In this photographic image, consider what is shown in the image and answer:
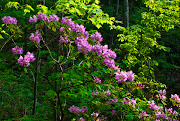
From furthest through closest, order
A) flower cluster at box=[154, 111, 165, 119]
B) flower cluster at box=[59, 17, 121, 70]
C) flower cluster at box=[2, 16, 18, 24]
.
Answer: flower cluster at box=[154, 111, 165, 119], flower cluster at box=[2, 16, 18, 24], flower cluster at box=[59, 17, 121, 70]

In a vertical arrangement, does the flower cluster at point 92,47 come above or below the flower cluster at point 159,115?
above

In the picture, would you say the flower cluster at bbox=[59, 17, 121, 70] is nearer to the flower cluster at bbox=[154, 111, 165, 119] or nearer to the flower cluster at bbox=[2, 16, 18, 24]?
the flower cluster at bbox=[2, 16, 18, 24]

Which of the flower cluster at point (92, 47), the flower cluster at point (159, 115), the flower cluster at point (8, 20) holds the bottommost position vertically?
the flower cluster at point (159, 115)

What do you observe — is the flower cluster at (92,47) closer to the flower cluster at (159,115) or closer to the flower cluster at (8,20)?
the flower cluster at (8,20)

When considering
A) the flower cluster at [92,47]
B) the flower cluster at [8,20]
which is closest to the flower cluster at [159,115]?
the flower cluster at [92,47]

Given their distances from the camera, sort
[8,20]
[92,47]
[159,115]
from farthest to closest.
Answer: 1. [159,115]
2. [8,20]
3. [92,47]

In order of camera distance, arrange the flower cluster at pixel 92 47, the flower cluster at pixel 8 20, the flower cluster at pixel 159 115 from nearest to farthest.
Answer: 1. the flower cluster at pixel 92 47
2. the flower cluster at pixel 8 20
3. the flower cluster at pixel 159 115

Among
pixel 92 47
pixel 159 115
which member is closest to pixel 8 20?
pixel 92 47

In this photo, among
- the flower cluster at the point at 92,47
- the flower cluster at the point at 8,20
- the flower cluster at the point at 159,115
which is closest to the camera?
the flower cluster at the point at 92,47

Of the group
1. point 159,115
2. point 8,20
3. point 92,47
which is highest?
point 8,20

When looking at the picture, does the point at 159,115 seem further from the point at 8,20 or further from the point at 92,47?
the point at 8,20

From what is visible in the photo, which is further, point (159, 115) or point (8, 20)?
point (159, 115)

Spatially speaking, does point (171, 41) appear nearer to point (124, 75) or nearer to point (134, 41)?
point (134, 41)

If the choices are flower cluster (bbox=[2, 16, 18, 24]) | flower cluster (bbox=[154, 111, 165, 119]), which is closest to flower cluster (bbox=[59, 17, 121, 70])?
flower cluster (bbox=[2, 16, 18, 24])
